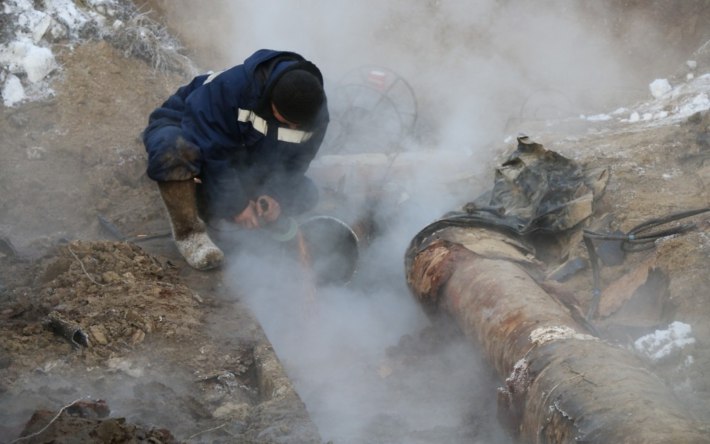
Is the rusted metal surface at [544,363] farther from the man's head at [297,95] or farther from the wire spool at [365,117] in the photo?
the wire spool at [365,117]

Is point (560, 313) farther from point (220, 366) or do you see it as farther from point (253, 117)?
point (253, 117)

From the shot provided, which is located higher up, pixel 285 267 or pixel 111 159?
pixel 111 159

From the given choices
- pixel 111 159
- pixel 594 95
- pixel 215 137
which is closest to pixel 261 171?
pixel 215 137

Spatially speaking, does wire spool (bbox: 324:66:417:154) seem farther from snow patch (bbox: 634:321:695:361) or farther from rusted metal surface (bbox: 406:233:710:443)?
snow patch (bbox: 634:321:695:361)

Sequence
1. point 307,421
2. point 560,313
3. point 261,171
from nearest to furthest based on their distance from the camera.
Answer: point 307,421, point 560,313, point 261,171

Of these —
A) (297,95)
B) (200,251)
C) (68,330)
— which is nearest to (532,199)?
(297,95)

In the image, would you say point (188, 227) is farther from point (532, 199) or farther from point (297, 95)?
point (532, 199)

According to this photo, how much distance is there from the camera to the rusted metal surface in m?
2.36

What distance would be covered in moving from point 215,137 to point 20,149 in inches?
97.0

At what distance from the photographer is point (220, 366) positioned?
3521 millimetres

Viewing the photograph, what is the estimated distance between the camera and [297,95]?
4117mm

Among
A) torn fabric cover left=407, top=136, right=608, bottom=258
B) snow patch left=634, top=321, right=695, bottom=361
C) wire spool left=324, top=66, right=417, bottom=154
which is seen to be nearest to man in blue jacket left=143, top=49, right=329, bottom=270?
torn fabric cover left=407, top=136, right=608, bottom=258

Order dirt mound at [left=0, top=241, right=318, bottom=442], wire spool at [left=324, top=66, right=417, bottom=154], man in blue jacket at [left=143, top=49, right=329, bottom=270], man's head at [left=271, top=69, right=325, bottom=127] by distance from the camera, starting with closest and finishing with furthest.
→ dirt mound at [left=0, top=241, right=318, bottom=442]
man's head at [left=271, top=69, right=325, bottom=127]
man in blue jacket at [left=143, top=49, right=329, bottom=270]
wire spool at [left=324, top=66, right=417, bottom=154]

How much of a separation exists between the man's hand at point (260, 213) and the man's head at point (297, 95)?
20.9 inches
